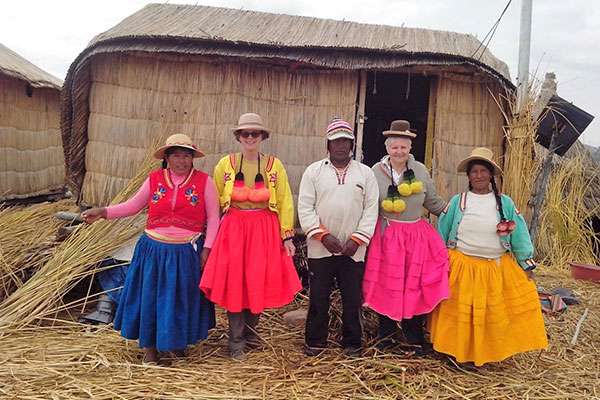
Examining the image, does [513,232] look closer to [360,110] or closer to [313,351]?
[313,351]

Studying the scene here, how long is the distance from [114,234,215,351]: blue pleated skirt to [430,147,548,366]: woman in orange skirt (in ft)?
5.83

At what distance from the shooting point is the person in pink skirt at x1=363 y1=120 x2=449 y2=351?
358cm

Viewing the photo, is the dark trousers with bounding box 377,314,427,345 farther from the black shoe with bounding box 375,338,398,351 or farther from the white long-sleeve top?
the white long-sleeve top

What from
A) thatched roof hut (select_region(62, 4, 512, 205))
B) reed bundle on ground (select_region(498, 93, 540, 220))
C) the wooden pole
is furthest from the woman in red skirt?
reed bundle on ground (select_region(498, 93, 540, 220))

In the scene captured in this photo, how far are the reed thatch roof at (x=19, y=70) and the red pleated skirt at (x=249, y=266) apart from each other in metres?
6.79

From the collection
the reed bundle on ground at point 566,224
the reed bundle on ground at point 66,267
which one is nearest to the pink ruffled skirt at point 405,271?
the reed bundle on ground at point 66,267

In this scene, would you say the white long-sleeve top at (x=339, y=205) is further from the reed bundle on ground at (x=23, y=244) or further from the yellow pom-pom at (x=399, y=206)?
the reed bundle on ground at (x=23, y=244)

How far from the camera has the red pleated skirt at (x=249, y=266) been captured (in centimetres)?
352

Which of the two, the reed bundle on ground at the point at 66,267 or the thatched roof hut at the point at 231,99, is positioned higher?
the thatched roof hut at the point at 231,99

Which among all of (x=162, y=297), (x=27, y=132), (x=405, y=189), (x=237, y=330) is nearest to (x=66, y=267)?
(x=162, y=297)

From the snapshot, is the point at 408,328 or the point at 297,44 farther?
the point at 297,44

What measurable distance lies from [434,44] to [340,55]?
106cm

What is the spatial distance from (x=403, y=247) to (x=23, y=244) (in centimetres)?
404

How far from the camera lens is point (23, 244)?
530 cm
